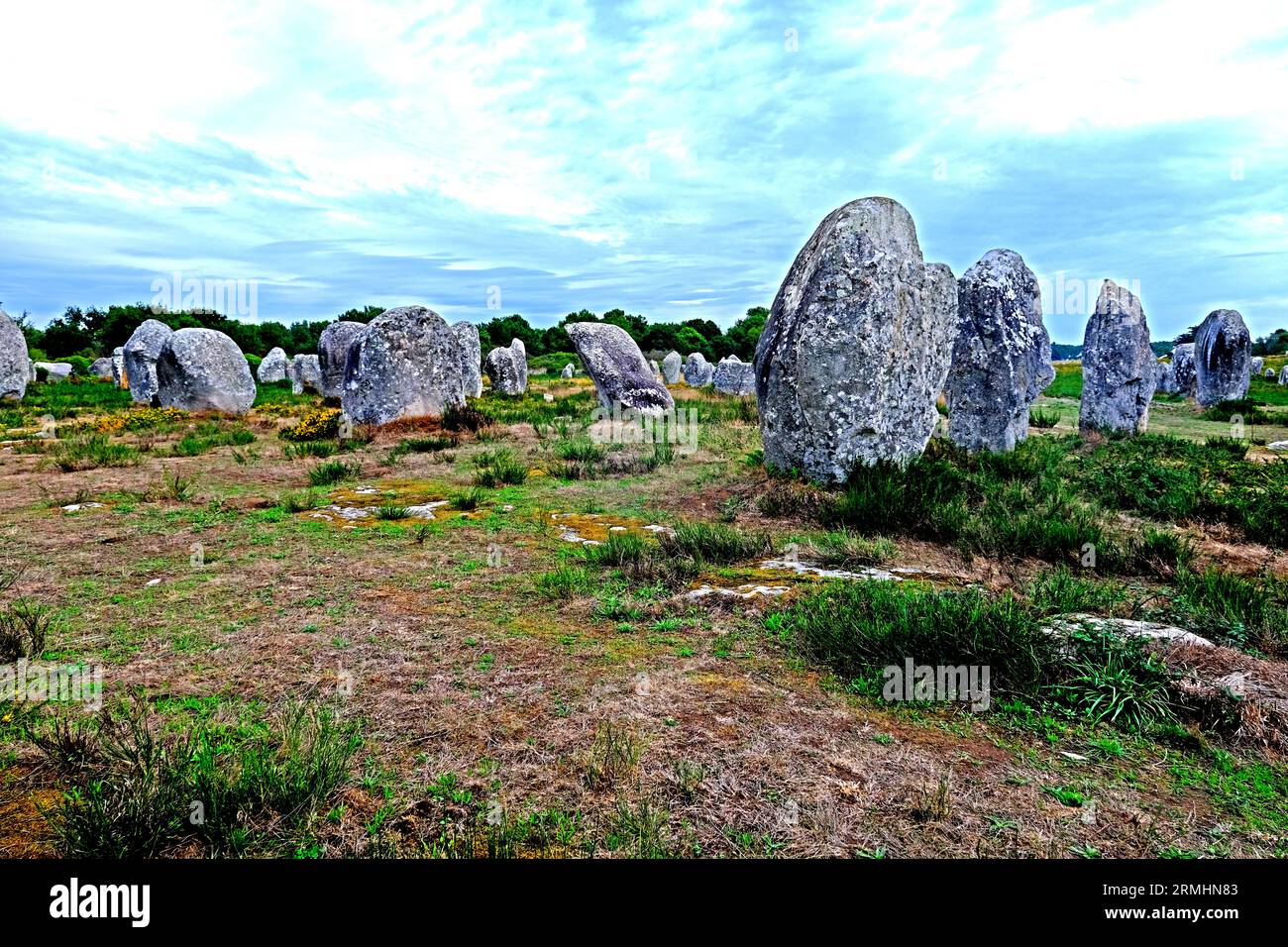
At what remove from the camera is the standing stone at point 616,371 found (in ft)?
55.0

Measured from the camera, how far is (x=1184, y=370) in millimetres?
25344

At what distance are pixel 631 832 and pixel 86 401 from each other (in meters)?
25.2

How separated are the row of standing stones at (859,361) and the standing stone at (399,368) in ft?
0.09

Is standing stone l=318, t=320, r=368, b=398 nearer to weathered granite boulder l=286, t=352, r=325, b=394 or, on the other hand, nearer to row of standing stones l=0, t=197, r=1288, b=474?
row of standing stones l=0, t=197, r=1288, b=474

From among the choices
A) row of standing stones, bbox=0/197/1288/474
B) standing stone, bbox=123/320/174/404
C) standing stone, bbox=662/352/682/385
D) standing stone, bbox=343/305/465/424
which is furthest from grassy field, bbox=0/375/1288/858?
standing stone, bbox=662/352/682/385

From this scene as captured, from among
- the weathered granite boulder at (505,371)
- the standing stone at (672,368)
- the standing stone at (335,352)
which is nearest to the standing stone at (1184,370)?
the standing stone at (672,368)

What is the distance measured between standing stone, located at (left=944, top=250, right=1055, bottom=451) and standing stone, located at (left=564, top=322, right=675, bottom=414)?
23.3ft

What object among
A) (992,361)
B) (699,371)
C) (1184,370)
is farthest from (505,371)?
(1184,370)

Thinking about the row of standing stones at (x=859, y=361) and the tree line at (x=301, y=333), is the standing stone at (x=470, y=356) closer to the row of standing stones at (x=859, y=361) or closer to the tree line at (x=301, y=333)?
the row of standing stones at (x=859, y=361)

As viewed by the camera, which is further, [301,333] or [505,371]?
[301,333]

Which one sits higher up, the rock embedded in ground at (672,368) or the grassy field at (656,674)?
the rock embedded in ground at (672,368)

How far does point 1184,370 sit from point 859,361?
24.9 metres

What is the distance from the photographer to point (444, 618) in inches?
168

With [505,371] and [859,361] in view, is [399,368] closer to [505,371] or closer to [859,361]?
[859,361]
